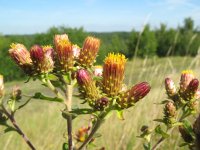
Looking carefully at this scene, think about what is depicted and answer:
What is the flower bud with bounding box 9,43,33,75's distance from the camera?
1.88m

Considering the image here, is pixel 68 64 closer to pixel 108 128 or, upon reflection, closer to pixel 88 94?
pixel 88 94

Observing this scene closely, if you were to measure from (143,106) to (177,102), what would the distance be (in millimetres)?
4131

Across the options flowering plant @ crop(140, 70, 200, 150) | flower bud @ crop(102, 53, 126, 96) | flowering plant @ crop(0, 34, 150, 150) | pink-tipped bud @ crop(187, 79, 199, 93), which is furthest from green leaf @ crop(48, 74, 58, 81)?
pink-tipped bud @ crop(187, 79, 199, 93)

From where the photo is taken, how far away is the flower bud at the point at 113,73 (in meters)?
1.75

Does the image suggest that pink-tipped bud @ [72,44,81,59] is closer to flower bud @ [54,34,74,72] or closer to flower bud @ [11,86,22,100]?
flower bud @ [54,34,74,72]

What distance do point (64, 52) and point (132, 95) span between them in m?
0.38

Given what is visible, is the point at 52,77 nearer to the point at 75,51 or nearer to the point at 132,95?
the point at 75,51

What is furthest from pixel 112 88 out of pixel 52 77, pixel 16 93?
pixel 16 93

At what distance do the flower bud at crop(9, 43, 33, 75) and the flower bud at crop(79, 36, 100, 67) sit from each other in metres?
0.24

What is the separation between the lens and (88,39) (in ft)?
6.59

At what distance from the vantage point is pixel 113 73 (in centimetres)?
179

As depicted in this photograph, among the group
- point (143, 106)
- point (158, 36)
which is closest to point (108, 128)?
point (143, 106)

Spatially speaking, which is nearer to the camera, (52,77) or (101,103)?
(101,103)

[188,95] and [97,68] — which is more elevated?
[97,68]
